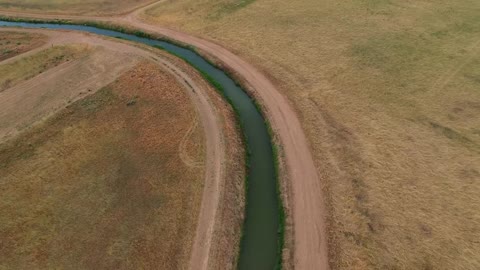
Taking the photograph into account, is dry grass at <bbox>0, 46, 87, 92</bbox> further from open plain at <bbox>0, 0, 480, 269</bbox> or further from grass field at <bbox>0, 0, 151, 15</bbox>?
grass field at <bbox>0, 0, 151, 15</bbox>

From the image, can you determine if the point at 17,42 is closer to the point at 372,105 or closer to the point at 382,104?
the point at 372,105

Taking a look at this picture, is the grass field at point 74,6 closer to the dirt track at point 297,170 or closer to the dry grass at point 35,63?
the dry grass at point 35,63

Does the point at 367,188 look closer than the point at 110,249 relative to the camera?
No

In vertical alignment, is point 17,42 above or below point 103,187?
above

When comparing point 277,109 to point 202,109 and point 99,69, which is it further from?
point 99,69

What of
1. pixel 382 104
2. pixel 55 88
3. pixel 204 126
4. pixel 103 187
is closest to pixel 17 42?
pixel 55 88

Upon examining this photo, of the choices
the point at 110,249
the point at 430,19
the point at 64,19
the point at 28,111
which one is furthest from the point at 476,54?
the point at 64,19

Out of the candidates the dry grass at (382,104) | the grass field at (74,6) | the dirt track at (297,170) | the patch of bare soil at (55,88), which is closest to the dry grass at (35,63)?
the patch of bare soil at (55,88)
